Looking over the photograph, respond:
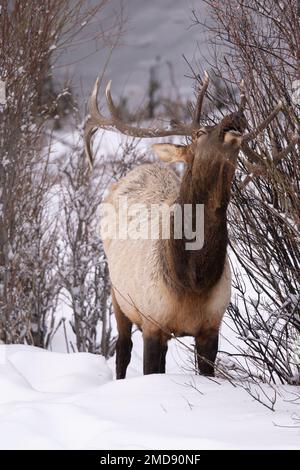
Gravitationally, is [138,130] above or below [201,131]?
above

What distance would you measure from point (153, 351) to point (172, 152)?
4.26 ft

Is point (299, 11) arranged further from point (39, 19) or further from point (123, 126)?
point (39, 19)

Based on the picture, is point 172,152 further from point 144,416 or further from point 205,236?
point 144,416

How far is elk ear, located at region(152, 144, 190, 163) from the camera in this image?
4.95 metres

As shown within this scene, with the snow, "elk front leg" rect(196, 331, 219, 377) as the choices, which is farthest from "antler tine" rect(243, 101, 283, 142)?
the snow

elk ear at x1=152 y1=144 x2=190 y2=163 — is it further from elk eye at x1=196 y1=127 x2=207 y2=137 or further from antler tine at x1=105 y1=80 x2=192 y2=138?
elk eye at x1=196 y1=127 x2=207 y2=137

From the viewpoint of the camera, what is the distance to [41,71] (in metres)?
7.06

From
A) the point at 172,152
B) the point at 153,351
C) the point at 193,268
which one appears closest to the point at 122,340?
the point at 153,351

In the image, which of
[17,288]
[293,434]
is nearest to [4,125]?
[17,288]

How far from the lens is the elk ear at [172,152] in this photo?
16.3 feet

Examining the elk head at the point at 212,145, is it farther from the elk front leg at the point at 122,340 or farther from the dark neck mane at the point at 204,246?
the elk front leg at the point at 122,340

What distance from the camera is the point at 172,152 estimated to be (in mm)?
5008

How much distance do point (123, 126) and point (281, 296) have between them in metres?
1.59
